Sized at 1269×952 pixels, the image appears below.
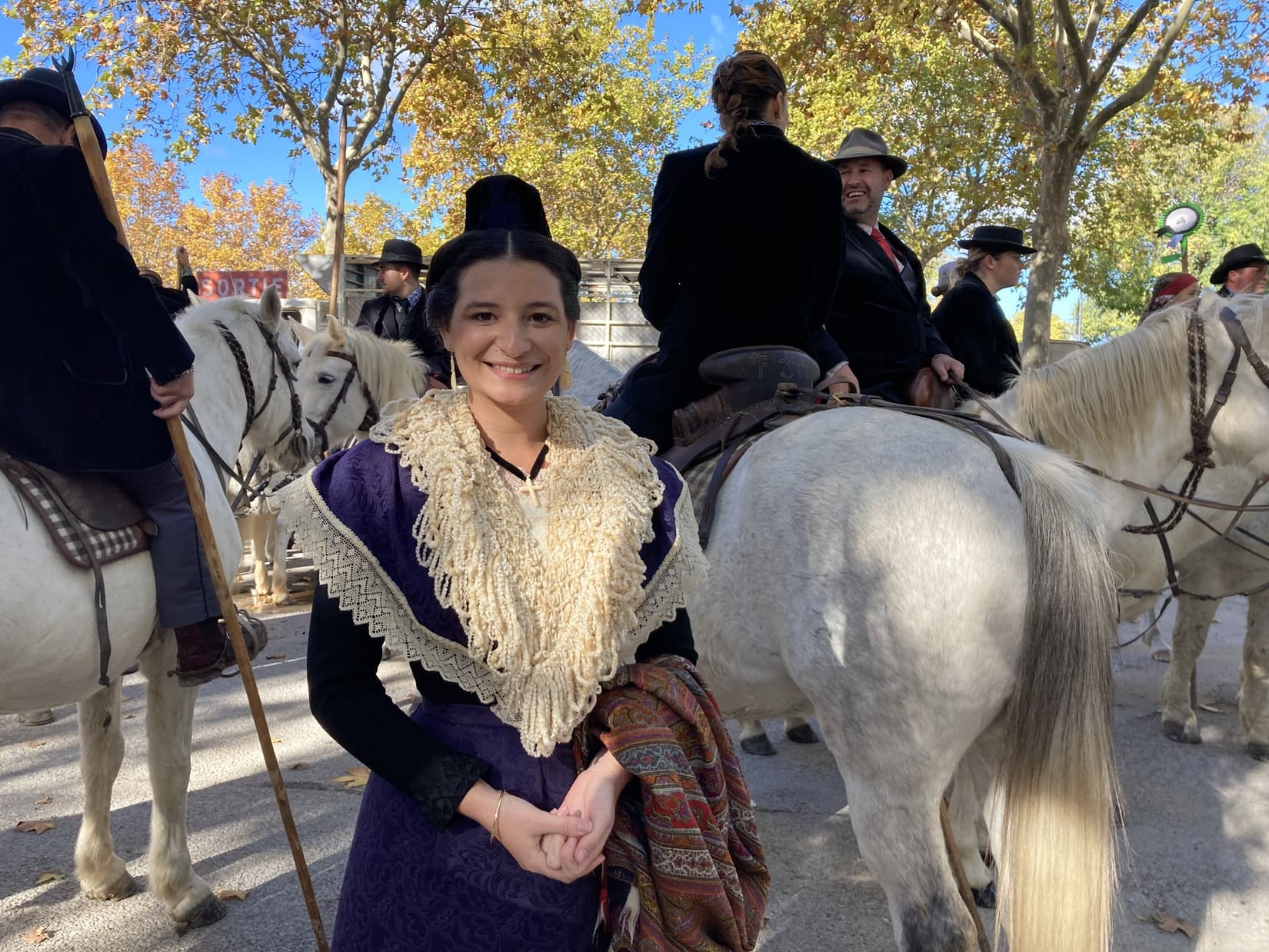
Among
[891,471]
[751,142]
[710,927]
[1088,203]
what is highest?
[1088,203]

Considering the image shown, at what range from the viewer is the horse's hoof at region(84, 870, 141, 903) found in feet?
11.6

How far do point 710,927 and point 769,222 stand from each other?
245 cm

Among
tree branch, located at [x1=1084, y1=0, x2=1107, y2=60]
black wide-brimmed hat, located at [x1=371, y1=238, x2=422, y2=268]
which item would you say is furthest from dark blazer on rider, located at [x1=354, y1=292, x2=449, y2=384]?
tree branch, located at [x1=1084, y1=0, x2=1107, y2=60]

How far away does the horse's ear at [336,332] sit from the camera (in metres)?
6.17

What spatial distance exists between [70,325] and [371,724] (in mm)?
1961

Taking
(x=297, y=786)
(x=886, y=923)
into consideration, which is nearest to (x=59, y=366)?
(x=297, y=786)

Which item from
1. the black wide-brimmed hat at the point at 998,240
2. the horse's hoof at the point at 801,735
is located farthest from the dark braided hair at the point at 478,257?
the black wide-brimmed hat at the point at 998,240

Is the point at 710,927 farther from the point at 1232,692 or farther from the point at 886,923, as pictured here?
the point at 1232,692

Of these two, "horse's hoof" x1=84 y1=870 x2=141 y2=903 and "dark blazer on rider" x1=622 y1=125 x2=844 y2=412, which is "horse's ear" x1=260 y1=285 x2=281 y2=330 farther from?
"horse's hoof" x1=84 y1=870 x2=141 y2=903

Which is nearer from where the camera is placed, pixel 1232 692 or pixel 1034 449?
pixel 1034 449

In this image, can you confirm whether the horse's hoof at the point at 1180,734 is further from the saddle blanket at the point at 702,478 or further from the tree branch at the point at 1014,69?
the tree branch at the point at 1014,69

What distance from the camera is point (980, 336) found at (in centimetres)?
514

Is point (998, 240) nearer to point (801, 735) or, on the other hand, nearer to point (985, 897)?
point (801, 735)

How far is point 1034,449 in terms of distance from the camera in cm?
→ 259
